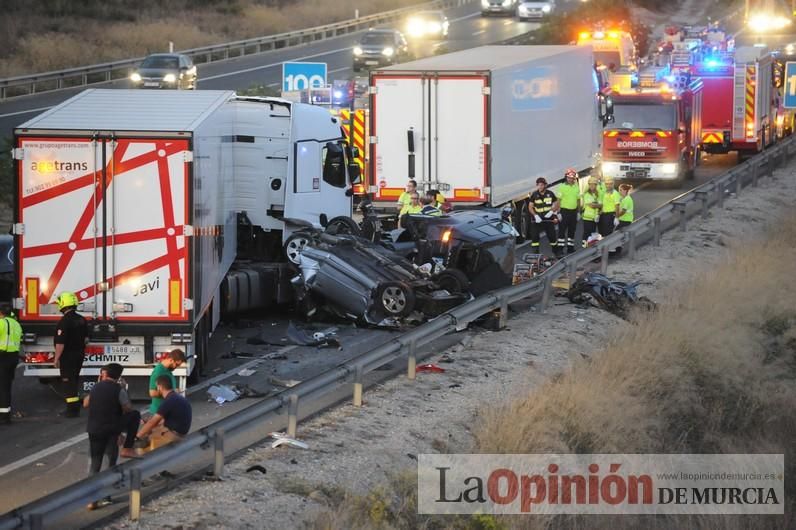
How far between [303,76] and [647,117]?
28.0ft

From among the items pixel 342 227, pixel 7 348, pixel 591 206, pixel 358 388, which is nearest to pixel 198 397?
pixel 7 348

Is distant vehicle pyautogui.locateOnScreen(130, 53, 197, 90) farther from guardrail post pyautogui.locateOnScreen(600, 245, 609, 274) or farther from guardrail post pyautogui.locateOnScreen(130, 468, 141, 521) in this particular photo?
guardrail post pyautogui.locateOnScreen(130, 468, 141, 521)

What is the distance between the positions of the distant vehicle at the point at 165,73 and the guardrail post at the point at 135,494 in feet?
121

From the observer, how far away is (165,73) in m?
47.7

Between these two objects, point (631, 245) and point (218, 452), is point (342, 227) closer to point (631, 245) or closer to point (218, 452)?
point (631, 245)

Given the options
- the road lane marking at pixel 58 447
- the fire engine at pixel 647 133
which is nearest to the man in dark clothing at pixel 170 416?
the road lane marking at pixel 58 447

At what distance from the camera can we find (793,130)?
4953cm

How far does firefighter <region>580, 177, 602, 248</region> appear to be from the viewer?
85.0 ft

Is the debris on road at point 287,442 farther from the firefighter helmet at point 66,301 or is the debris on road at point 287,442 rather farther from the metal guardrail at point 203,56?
the metal guardrail at point 203,56

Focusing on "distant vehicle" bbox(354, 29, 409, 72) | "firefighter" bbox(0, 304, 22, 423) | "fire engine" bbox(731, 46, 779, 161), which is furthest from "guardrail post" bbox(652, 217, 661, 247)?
"distant vehicle" bbox(354, 29, 409, 72)

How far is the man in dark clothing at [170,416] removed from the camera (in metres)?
12.2

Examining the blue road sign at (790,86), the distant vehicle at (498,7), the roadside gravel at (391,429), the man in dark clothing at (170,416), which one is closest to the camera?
the roadside gravel at (391,429)

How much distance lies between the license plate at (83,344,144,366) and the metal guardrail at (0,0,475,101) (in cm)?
3318

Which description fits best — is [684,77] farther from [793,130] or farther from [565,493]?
[565,493]
